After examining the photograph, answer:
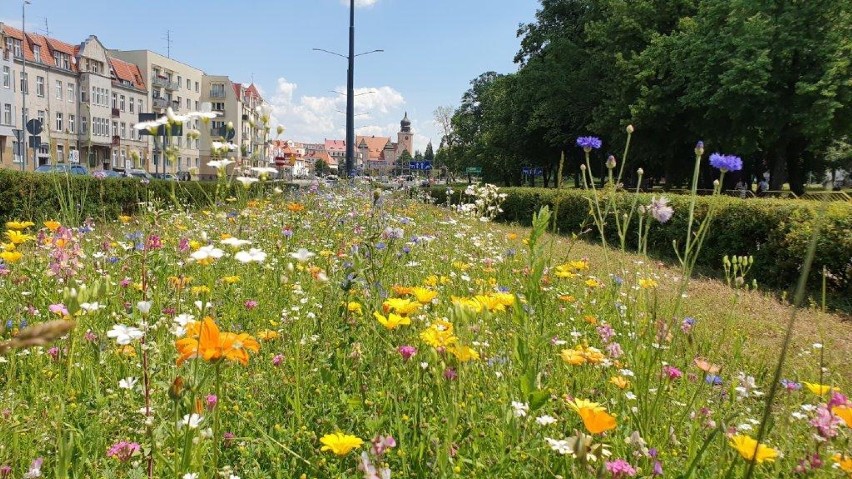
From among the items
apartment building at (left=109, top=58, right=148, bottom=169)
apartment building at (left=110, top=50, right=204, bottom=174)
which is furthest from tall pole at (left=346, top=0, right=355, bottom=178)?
apartment building at (left=110, top=50, right=204, bottom=174)

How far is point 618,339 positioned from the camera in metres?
3.04

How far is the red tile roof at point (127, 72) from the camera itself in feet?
178

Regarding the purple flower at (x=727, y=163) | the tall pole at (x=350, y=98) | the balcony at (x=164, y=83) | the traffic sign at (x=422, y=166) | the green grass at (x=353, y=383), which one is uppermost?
the balcony at (x=164, y=83)

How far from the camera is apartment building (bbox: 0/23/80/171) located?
3803cm

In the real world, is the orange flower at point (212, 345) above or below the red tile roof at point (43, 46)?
below

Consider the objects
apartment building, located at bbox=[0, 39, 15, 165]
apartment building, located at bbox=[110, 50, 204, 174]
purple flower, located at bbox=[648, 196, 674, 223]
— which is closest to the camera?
purple flower, located at bbox=[648, 196, 674, 223]

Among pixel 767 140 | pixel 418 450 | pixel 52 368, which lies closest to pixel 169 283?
pixel 52 368

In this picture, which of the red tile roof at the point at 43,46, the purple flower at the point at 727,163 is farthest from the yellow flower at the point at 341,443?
the red tile roof at the point at 43,46

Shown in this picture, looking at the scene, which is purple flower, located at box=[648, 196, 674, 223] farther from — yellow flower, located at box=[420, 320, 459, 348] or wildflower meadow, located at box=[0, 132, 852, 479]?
yellow flower, located at box=[420, 320, 459, 348]

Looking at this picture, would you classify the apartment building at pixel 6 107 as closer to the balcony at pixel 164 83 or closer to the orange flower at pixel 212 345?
the balcony at pixel 164 83

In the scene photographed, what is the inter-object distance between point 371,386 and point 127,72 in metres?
63.4

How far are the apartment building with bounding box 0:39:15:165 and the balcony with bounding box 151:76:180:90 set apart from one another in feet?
71.5

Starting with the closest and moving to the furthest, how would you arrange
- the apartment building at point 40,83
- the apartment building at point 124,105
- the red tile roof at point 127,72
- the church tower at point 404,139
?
the apartment building at point 40,83 < the apartment building at point 124,105 < the red tile roof at point 127,72 < the church tower at point 404,139

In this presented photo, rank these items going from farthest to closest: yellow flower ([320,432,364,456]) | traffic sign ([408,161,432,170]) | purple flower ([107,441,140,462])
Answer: traffic sign ([408,161,432,170]) → purple flower ([107,441,140,462]) → yellow flower ([320,432,364,456])
